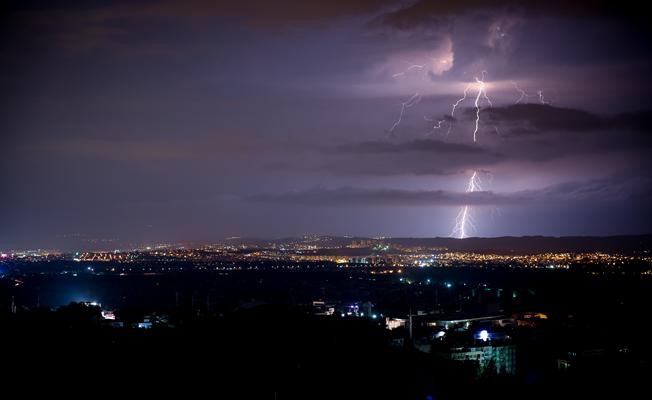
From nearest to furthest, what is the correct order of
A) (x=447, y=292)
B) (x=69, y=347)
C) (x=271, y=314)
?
(x=69, y=347) → (x=271, y=314) → (x=447, y=292)

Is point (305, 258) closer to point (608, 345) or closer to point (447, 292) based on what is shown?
point (447, 292)

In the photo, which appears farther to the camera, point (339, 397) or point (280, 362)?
point (280, 362)

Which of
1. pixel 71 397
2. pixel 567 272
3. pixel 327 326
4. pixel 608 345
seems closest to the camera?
pixel 71 397

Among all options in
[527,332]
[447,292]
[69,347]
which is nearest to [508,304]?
[447,292]

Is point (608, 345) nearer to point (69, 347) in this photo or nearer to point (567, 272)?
point (69, 347)

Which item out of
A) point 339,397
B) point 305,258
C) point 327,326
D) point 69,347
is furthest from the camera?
point 305,258

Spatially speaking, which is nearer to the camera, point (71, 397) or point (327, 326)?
point (71, 397)

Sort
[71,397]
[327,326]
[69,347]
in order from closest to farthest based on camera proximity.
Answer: [71,397] < [69,347] < [327,326]

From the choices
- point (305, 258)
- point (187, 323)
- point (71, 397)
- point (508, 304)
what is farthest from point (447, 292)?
point (305, 258)

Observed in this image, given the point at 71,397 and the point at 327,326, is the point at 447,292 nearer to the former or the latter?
the point at 327,326
